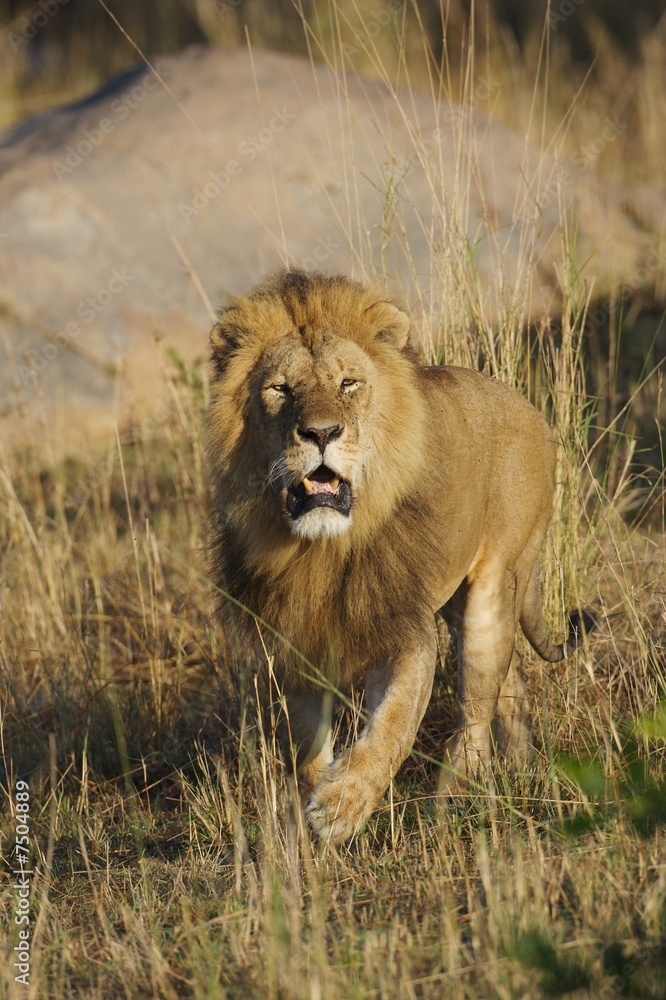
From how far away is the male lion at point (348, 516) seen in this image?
3975 millimetres

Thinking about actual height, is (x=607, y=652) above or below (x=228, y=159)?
below

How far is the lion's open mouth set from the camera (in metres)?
3.95

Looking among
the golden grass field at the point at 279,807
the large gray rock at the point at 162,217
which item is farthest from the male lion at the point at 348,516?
the large gray rock at the point at 162,217

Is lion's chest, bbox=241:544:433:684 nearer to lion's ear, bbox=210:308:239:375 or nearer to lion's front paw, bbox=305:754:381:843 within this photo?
lion's front paw, bbox=305:754:381:843

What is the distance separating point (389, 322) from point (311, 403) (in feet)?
1.78

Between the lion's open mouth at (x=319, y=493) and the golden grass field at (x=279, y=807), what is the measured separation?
2.27 feet

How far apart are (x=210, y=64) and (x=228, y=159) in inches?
46.9

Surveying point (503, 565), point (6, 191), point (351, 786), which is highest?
point (6, 191)

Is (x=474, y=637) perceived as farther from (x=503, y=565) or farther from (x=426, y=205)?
(x=426, y=205)

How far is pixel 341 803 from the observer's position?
382 centimetres

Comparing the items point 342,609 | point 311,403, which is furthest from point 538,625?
point 311,403

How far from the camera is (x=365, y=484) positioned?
13.6 ft

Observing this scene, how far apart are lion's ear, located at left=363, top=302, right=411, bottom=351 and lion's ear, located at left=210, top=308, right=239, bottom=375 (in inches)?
17.7

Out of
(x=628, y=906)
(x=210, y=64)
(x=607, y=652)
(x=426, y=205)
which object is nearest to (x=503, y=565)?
(x=607, y=652)
